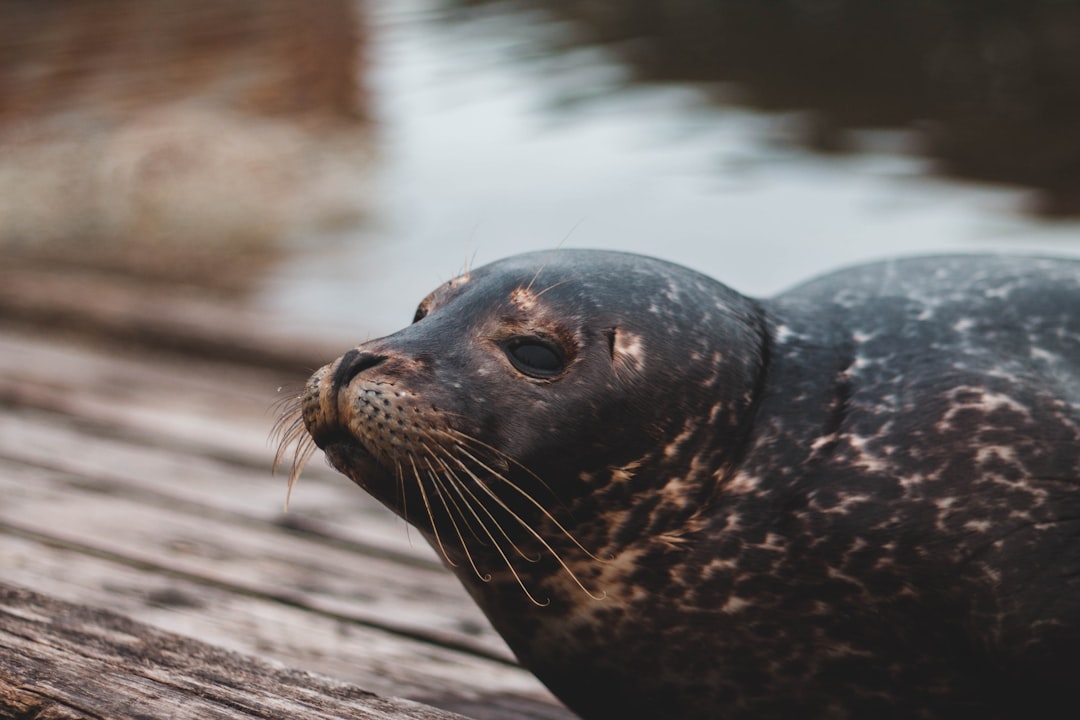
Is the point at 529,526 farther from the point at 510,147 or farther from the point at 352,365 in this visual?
the point at 510,147

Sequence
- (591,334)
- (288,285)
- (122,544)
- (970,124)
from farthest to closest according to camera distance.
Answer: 1. (970,124)
2. (288,285)
3. (122,544)
4. (591,334)

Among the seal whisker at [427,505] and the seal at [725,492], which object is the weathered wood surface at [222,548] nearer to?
the seal whisker at [427,505]

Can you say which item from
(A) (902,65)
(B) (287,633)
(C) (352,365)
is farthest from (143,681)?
(A) (902,65)

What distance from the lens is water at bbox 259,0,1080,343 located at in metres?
8.47

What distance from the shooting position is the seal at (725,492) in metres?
2.24

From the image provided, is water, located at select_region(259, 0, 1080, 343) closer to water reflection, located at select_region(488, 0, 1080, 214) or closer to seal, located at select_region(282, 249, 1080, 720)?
water reflection, located at select_region(488, 0, 1080, 214)

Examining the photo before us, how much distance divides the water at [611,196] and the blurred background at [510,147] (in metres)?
0.03

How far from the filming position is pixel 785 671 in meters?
2.30

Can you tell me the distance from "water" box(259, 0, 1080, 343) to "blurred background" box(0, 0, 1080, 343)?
1.2 inches

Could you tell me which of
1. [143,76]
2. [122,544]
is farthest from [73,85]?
[122,544]

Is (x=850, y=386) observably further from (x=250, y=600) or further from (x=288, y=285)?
(x=288, y=285)

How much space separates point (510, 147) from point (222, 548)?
7812 millimetres

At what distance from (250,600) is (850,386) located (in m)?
1.46

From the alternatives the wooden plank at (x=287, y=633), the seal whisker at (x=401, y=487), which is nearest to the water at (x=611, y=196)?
the wooden plank at (x=287, y=633)
